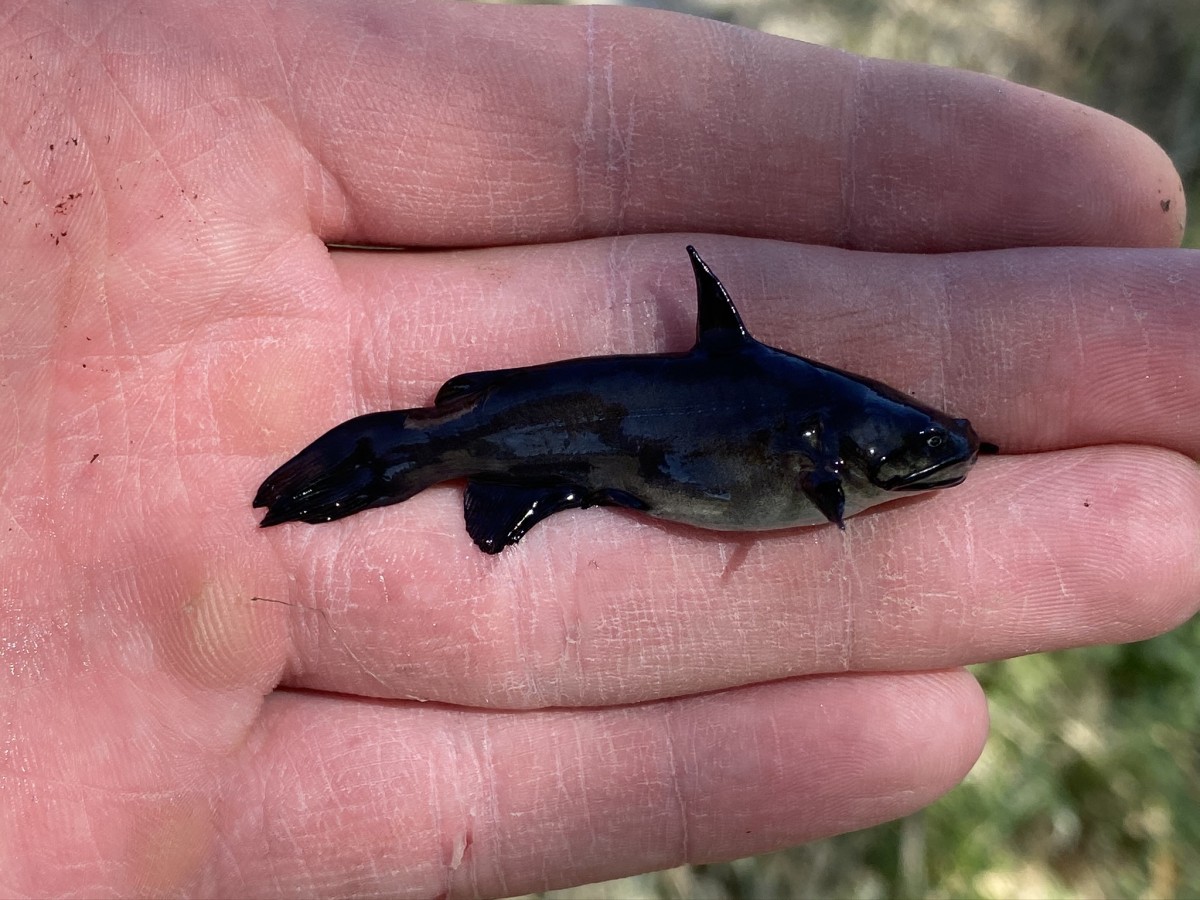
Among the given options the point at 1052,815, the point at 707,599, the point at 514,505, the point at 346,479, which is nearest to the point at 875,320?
the point at 707,599

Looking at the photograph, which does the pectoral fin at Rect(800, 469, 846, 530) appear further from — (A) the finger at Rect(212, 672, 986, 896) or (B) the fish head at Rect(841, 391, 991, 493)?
(A) the finger at Rect(212, 672, 986, 896)

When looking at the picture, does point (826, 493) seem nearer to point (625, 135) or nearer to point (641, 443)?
point (641, 443)

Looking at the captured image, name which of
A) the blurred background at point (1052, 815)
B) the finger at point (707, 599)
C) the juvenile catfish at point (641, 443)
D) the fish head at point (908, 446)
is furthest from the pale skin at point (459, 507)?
the blurred background at point (1052, 815)

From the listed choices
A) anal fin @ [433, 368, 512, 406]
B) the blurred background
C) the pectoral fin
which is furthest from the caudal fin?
the blurred background

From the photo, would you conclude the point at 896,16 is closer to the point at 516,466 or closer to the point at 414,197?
the point at 414,197

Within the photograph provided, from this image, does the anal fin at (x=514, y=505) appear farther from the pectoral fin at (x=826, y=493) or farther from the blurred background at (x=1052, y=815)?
the blurred background at (x=1052, y=815)
